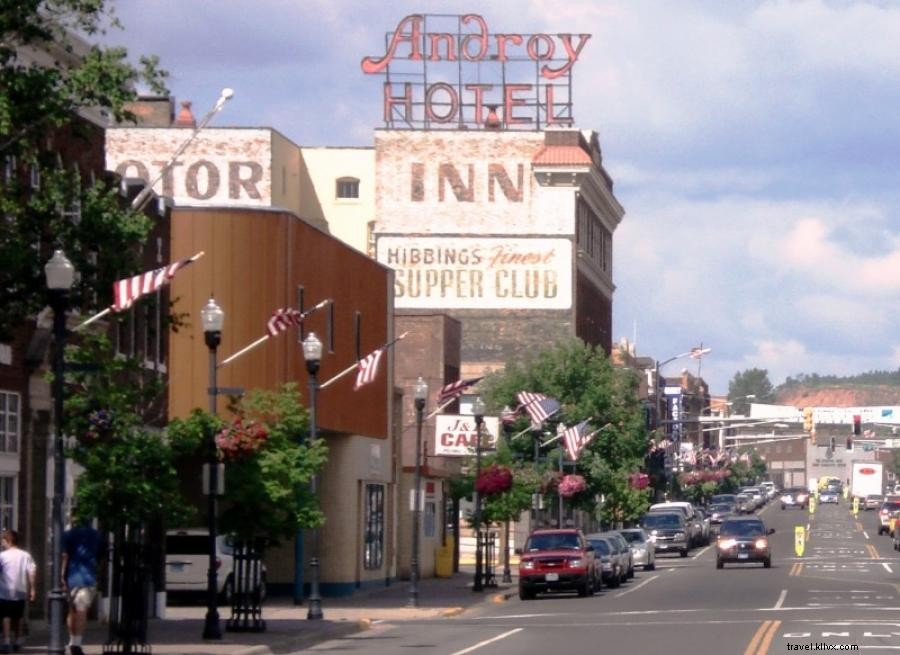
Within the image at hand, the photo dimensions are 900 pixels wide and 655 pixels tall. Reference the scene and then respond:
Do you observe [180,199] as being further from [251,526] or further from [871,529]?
[871,529]

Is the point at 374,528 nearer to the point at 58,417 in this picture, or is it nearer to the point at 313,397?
the point at 313,397

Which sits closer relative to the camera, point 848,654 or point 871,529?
point 848,654

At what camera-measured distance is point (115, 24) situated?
2211cm

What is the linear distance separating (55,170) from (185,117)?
60.4 meters

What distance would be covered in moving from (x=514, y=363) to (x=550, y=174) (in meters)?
11.8

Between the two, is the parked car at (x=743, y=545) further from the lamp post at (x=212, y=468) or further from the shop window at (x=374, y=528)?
the lamp post at (x=212, y=468)

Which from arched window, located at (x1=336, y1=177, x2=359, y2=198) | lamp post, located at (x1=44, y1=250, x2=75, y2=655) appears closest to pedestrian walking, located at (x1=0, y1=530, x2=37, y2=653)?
lamp post, located at (x1=44, y1=250, x2=75, y2=655)

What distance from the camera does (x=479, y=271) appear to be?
Answer: 84812 mm

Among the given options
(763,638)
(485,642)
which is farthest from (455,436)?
(763,638)

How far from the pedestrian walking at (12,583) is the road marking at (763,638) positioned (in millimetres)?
9646

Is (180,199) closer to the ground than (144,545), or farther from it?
farther from it

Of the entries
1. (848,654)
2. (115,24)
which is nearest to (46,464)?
(115,24)

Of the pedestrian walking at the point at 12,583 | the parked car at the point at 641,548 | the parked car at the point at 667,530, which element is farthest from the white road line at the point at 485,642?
the parked car at the point at 667,530

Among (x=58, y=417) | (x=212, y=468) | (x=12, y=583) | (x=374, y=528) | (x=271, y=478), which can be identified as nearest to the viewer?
(x=58, y=417)
